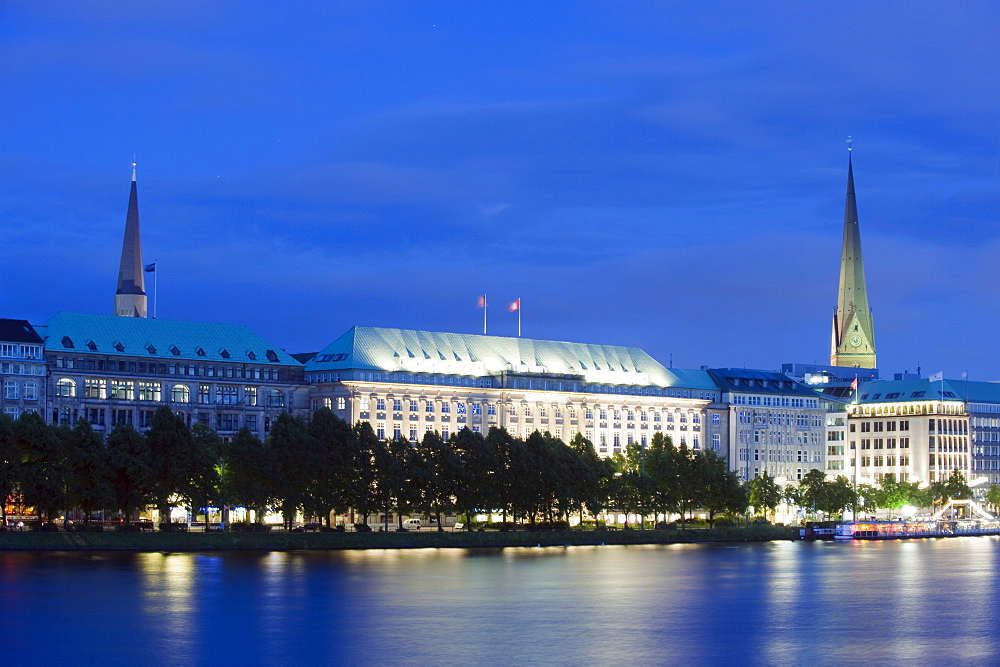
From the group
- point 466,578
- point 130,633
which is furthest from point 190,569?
point 130,633

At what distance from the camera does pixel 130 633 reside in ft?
284

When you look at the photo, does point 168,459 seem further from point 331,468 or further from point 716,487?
point 716,487

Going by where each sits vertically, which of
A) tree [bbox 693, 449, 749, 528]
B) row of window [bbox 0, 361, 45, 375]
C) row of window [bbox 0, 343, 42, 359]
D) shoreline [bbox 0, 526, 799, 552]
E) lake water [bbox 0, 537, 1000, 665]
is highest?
row of window [bbox 0, 343, 42, 359]

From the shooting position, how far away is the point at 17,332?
187625 mm

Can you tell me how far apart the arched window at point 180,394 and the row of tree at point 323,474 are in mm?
22687

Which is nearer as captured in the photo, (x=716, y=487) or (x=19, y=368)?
(x=19, y=368)

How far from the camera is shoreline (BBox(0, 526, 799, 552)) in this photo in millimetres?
143750

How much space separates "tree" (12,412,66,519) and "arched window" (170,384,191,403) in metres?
53.4

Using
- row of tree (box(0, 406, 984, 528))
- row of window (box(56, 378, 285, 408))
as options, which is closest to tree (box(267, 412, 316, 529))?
row of tree (box(0, 406, 984, 528))

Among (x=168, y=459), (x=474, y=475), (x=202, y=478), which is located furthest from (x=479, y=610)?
(x=474, y=475)

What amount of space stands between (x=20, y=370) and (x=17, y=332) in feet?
14.2

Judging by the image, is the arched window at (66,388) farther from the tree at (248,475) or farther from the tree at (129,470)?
the tree at (129,470)

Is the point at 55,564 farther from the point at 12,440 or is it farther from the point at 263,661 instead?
the point at 263,661

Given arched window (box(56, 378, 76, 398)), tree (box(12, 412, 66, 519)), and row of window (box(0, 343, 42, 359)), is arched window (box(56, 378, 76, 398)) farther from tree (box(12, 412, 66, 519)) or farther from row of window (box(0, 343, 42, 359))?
tree (box(12, 412, 66, 519))
